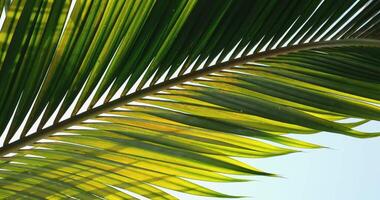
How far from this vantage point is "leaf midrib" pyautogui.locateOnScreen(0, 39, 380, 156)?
1335mm

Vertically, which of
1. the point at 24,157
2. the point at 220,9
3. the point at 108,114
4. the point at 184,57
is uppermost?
the point at 220,9

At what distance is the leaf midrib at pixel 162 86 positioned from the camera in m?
1.33

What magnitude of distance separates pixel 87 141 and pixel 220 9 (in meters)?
0.42

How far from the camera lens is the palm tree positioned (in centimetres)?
129

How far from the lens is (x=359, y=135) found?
5.16 feet

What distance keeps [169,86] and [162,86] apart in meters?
0.02

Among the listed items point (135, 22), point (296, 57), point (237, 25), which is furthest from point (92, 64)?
point (296, 57)

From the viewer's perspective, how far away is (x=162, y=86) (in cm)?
149

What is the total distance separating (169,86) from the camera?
151cm

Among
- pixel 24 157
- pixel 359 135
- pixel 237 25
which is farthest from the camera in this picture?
pixel 359 135

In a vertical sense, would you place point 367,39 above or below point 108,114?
above

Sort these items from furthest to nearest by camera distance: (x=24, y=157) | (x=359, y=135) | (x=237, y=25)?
(x=359, y=135), (x=237, y=25), (x=24, y=157)

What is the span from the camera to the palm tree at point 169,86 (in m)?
1.29

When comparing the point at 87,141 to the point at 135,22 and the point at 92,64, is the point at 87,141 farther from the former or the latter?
the point at 135,22
